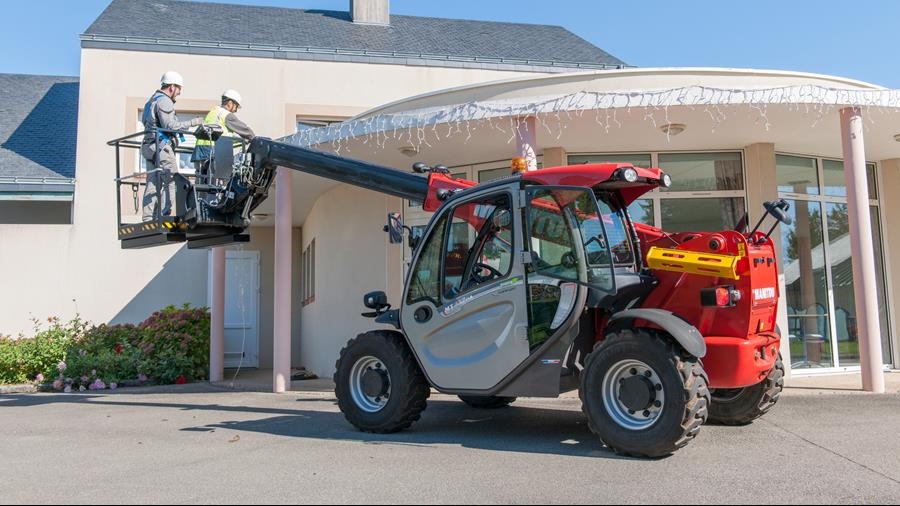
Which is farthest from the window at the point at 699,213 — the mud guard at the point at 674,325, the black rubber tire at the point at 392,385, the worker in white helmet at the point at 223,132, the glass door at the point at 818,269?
the worker in white helmet at the point at 223,132

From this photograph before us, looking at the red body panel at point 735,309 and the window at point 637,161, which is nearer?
the red body panel at point 735,309

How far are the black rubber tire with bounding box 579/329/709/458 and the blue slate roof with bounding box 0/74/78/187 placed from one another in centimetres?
1360

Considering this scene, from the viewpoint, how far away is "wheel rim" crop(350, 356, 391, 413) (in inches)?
271

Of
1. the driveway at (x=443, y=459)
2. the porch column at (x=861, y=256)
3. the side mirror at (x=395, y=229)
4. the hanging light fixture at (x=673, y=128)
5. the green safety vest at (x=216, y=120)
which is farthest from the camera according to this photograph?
the hanging light fixture at (x=673, y=128)

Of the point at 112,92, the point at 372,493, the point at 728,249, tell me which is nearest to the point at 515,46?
the point at 112,92

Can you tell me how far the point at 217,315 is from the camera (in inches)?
484

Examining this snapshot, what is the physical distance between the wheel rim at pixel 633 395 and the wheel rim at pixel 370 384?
6.92 ft

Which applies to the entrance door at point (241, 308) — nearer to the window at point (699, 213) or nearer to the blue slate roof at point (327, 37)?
the blue slate roof at point (327, 37)

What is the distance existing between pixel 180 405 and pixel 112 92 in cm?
938

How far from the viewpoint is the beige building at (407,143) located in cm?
906

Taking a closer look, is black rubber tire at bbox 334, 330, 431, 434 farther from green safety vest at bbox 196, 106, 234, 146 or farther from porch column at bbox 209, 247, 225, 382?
porch column at bbox 209, 247, 225, 382

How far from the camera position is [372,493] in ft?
15.1

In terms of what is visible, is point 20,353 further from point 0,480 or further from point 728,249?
point 728,249

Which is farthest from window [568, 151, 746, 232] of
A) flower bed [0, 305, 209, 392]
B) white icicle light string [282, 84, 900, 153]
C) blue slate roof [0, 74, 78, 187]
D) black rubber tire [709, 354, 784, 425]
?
blue slate roof [0, 74, 78, 187]
